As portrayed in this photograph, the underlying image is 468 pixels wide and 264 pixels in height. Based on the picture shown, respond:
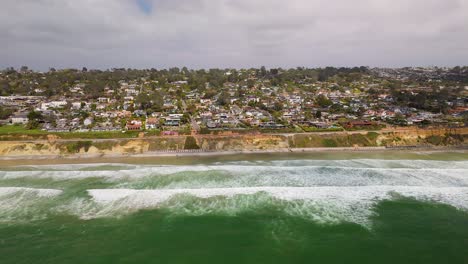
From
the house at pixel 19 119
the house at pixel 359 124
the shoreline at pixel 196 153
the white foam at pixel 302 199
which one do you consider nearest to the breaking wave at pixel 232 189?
the white foam at pixel 302 199

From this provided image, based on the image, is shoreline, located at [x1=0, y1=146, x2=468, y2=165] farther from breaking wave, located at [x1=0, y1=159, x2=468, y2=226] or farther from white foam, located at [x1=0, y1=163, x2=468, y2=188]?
white foam, located at [x1=0, y1=163, x2=468, y2=188]

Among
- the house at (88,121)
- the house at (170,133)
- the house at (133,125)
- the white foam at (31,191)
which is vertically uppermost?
the house at (88,121)

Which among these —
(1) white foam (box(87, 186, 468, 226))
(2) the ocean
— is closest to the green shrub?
(2) the ocean

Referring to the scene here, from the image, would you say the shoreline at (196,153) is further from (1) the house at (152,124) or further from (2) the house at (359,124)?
(1) the house at (152,124)

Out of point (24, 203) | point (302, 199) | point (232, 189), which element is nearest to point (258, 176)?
point (232, 189)

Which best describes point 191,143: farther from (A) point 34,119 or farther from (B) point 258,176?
(A) point 34,119

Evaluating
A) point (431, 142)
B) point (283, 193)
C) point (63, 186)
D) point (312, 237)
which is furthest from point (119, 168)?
point (431, 142)
